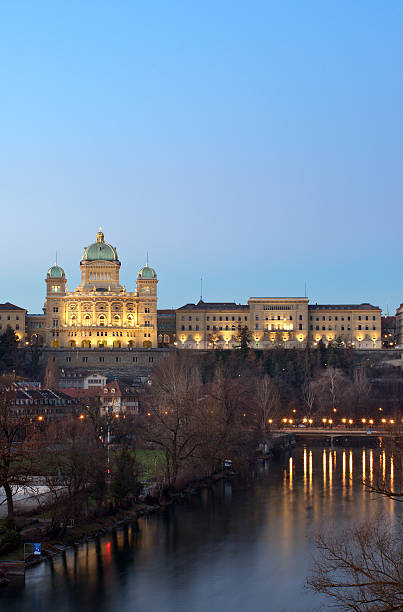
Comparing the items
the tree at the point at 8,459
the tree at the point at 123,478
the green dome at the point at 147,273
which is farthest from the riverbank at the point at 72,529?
the green dome at the point at 147,273

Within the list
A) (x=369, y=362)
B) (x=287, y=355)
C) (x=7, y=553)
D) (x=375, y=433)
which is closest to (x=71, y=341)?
(x=287, y=355)

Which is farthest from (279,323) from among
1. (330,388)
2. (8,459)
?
(8,459)

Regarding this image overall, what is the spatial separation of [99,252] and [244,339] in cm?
2409

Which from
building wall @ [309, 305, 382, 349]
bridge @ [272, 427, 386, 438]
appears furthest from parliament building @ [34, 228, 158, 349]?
bridge @ [272, 427, 386, 438]

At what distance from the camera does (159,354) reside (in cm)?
10362

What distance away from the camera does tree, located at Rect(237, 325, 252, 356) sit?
331ft

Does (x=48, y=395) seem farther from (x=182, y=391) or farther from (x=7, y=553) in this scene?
(x=7, y=553)

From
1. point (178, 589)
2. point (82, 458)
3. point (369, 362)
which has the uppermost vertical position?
point (369, 362)

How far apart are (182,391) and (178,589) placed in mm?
32729

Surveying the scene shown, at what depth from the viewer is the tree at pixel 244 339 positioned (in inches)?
3973

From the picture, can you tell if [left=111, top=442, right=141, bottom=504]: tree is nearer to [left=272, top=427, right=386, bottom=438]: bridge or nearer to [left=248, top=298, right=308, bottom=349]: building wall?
[left=272, top=427, right=386, bottom=438]: bridge

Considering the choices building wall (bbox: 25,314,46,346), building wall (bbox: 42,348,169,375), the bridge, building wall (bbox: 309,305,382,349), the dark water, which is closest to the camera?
the dark water

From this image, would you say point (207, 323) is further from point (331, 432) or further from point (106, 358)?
point (331, 432)

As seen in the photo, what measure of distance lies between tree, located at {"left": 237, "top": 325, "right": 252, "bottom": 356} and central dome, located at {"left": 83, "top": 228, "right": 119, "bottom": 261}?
19846 millimetres
